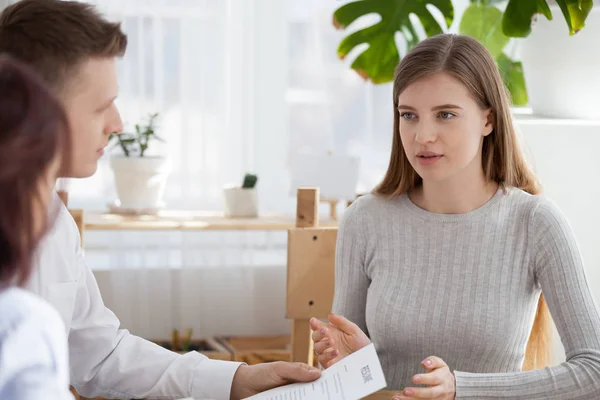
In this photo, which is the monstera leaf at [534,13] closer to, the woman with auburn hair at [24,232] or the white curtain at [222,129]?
the white curtain at [222,129]

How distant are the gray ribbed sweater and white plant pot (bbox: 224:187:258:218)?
1424 mm

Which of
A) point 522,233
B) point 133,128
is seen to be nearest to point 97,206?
point 133,128

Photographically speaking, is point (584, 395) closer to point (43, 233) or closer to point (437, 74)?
point (437, 74)

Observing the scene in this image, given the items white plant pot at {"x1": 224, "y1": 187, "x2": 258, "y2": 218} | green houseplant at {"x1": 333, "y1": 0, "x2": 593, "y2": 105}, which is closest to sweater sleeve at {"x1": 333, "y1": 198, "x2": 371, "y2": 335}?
green houseplant at {"x1": 333, "y1": 0, "x2": 593, "y2": 105}

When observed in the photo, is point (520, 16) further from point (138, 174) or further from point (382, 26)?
point (138, 174)

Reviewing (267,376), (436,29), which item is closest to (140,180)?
(436,29)

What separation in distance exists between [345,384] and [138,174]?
6.70 ft

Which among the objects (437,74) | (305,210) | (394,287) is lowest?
(394,287)

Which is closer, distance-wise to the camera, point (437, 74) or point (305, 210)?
point (437, 74)

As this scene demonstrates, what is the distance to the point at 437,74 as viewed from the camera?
155 cm

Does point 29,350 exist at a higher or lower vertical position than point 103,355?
higher

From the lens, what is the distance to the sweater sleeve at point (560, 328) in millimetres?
1391

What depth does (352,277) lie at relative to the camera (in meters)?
1.68

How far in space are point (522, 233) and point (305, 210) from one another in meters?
0.51
